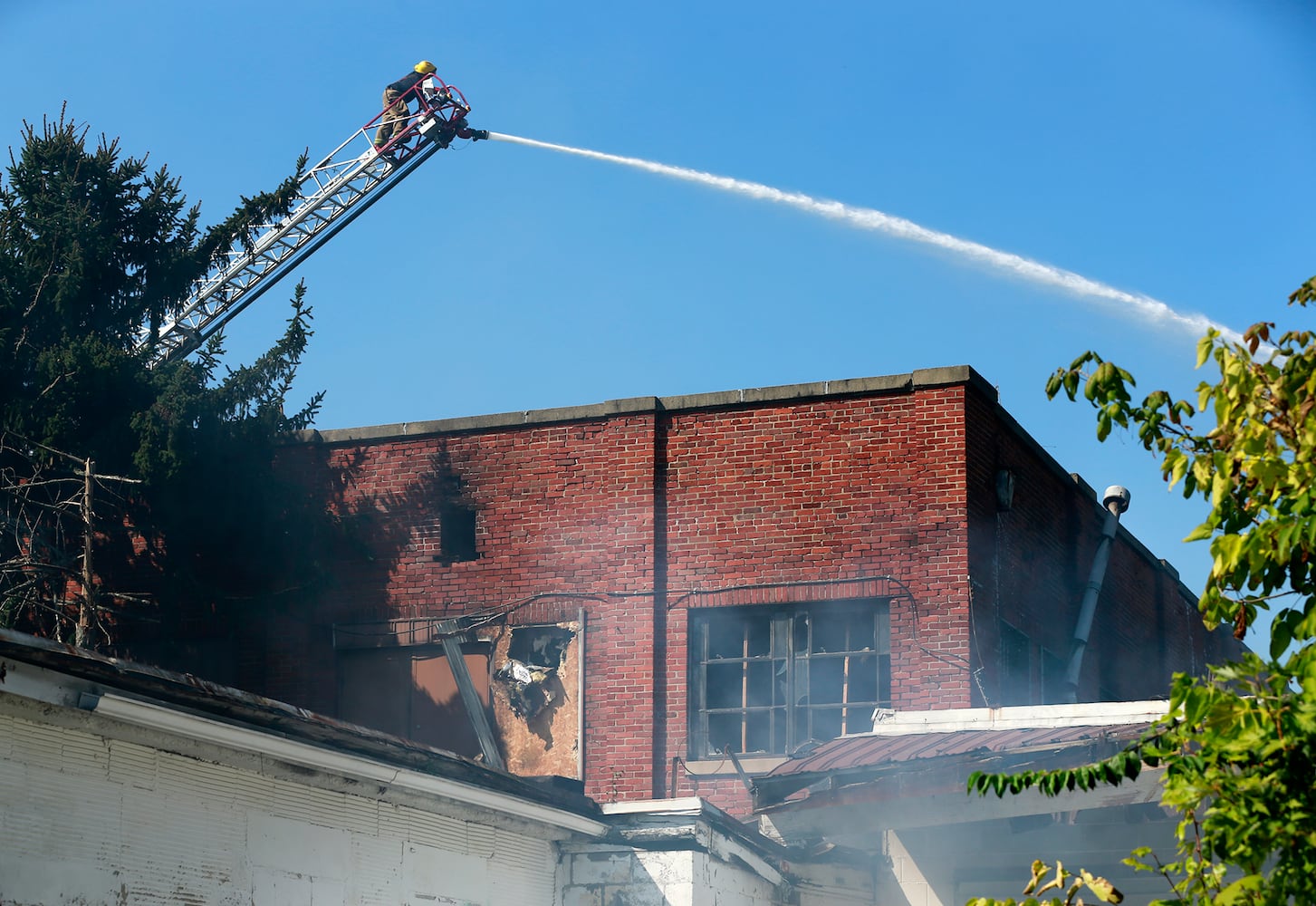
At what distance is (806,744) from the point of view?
14.6 metres

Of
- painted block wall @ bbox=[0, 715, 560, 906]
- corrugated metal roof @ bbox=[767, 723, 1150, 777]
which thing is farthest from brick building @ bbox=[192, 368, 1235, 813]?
painted block wall @ bbox=[0, 715, 560, 906]

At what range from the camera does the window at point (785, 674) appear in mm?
15453

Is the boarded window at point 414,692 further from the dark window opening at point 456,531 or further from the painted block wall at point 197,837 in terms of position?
the painted block wall at point 197,837

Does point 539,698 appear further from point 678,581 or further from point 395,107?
point 395,107

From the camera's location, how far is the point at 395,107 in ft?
75.9

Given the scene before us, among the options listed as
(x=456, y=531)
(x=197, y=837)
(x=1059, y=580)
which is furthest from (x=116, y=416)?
(x=1059, y=580)

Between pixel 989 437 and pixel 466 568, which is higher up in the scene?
pixel 989 437

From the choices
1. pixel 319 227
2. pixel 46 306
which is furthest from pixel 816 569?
pixel 319 227

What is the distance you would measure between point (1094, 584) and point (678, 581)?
579 cm

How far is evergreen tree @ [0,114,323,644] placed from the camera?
1605cm

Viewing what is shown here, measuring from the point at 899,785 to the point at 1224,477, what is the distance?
7.27 metres

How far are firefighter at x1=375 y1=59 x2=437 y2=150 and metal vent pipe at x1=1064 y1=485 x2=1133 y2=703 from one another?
1209 cm

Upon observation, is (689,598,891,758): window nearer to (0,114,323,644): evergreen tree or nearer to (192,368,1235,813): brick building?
(192,368,1235,813): brick building

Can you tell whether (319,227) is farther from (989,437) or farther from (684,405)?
(989,437)
